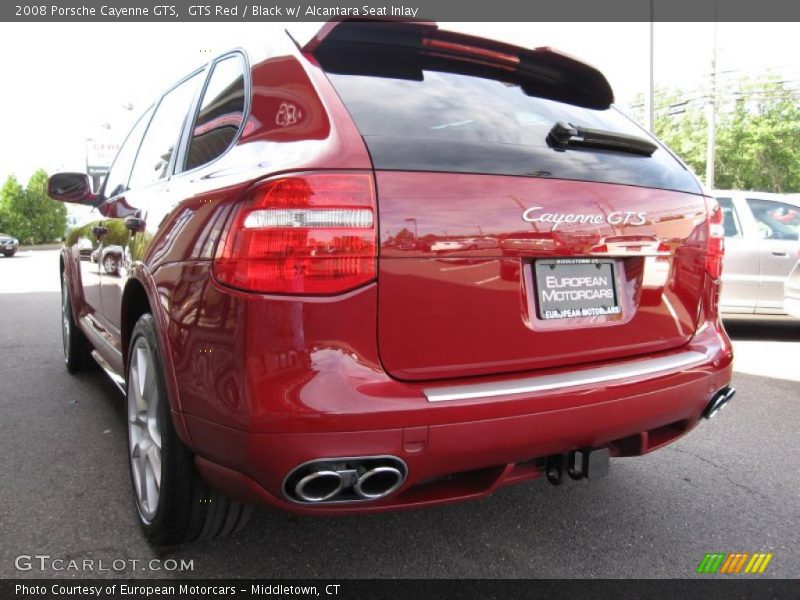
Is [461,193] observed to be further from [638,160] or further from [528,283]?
[638,160]

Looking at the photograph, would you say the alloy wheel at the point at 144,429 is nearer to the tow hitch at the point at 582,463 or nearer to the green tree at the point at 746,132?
the tow hitch at the point at 582,463

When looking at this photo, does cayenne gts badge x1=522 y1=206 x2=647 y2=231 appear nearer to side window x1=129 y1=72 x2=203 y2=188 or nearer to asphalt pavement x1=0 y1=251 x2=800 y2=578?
asphalt pavement x1=0 y1=251 x2=800 y2=578

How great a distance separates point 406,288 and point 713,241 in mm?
1300

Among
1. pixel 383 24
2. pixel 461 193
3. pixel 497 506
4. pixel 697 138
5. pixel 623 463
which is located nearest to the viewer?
pixel 461 193

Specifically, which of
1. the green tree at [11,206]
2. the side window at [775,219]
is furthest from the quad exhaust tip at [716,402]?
the green tree at [11,206]

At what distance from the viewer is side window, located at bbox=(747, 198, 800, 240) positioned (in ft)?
21.4

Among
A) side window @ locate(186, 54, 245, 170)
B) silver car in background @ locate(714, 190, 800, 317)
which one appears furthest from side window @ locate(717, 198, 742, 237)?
side window @ locate(186, 54, 245, 170)

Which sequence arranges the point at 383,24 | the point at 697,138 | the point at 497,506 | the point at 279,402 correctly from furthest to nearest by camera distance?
1. the point at 697,138
2. the point at 497,506
3. the point at 383,24
4. the point at 279,402

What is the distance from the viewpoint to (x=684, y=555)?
227cm

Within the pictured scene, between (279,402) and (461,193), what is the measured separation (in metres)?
0.72

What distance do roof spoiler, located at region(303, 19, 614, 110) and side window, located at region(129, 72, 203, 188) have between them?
95 cm

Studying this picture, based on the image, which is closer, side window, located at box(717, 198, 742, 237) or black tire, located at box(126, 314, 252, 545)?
black tire, located at box(126, 314, 252, 545)

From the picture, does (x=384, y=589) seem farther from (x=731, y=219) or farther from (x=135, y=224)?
(x=731, y=219)

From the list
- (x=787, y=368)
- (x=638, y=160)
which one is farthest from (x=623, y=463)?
(x=787, y=368)
